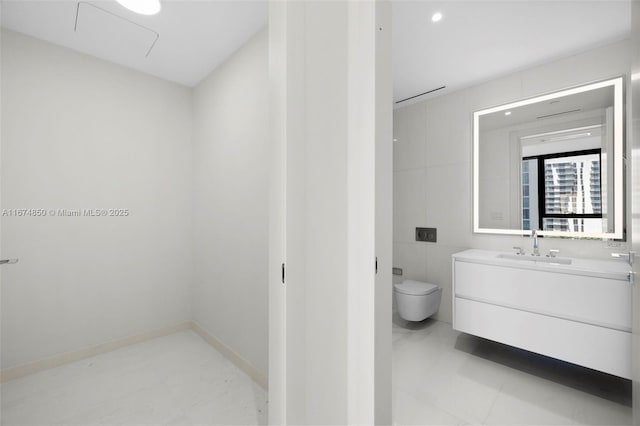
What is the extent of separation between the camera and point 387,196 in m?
1.06

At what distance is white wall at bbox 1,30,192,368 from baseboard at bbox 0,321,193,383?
0.04m

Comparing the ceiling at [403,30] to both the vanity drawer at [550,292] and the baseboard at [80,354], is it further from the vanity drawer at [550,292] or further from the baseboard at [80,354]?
the baseboard at [80,354]

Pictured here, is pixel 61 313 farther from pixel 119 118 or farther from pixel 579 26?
pixel 579 26

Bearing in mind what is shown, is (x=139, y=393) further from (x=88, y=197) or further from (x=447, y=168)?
(x=447, y=168)

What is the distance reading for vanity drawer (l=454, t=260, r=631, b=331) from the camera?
1.61m

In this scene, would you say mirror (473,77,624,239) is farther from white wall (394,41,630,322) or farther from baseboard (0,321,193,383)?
baseboard (0,321,193,383)

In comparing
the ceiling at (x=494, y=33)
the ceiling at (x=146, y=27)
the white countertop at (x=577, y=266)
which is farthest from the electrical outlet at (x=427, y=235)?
the ceiling at (x=146, y=27)

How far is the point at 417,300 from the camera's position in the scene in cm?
252

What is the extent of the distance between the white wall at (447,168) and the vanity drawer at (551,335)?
24.4 inches

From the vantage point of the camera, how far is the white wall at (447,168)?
211 centimetres

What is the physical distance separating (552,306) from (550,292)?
0.30 ft

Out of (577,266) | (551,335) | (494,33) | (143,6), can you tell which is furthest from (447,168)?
(143,6)

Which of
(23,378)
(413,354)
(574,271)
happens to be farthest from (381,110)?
(23,378)

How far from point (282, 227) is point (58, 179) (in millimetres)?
2112
